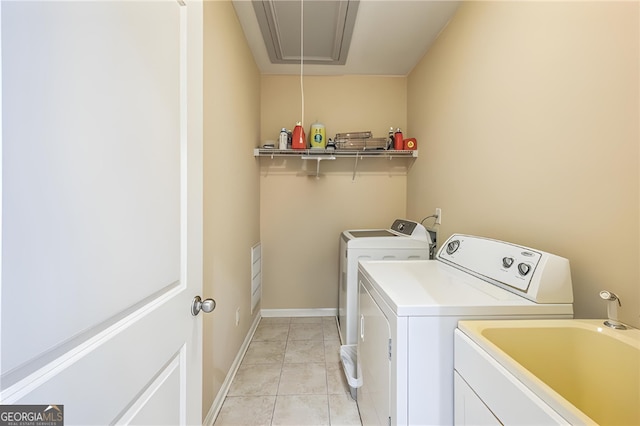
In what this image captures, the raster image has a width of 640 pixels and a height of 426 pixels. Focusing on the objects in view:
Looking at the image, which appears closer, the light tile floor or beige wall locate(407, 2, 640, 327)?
beige wall locate(407, 2, 640, 327)

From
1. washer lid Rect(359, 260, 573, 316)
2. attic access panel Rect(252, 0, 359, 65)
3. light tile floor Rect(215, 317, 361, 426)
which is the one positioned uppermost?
attic access panel Rect(252, 0, 359, 65)

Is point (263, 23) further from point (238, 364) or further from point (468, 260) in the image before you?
point (238, 364)

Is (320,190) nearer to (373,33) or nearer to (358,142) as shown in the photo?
(358,142)

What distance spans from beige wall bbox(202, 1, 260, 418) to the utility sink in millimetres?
1326

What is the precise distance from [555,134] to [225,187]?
5.74ft

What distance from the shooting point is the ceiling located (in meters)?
1.81

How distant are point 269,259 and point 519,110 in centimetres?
247

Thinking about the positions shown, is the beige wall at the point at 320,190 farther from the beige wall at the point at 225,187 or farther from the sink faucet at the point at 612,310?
the sink faucet at the point at 612,310

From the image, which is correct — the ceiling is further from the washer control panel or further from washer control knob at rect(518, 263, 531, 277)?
washer control knob at rect(518, 263, 531, 277)

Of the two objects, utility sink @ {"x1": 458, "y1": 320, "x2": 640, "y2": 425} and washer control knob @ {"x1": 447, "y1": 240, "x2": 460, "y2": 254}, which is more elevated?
washer control knob @ {"x1": 447, "y1": 240, "x2": 460, "y2": 254}

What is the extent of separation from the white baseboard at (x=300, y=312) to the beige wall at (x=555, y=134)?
1750mm

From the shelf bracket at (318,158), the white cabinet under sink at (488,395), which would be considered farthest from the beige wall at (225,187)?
the white cabinet under sink at (488,395)

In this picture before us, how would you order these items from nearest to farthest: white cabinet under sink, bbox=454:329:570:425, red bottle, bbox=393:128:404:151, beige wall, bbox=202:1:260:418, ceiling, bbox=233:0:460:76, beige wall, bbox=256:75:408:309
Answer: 1. white cabinet under sink, bbox=454:329:570:425
2. beige wall, bbox=202:1:260:418
3. ceiling, bbox=233:0:460:76
4. red bottle, bbox=393:128:404:151
5. beige wall, bbox=256:75:408:309

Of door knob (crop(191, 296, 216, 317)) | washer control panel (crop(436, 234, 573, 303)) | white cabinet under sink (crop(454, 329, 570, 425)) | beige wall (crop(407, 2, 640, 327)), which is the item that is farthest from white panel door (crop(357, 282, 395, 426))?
beige wall (crop(407, 2, 640, 327))
